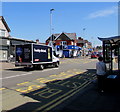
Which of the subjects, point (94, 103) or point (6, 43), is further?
point (6, 43)

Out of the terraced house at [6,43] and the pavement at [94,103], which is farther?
the terraced house at [6,43]

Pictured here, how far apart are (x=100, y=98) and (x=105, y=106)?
97 cm

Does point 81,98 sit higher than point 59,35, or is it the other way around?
point 59,35

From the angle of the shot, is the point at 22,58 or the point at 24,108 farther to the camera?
the point at 22,58

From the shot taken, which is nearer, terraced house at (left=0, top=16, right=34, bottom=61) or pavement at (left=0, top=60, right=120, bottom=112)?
pavement at (left=0, top=60, right=120, bottom=112)

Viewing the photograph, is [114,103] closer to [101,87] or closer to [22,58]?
[101,87]

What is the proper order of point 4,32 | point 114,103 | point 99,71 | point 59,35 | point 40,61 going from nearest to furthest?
point 114,103 < point 99,71 < point 40,61 < point 4,32 < point 59,35

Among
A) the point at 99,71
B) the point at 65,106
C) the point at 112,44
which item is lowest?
the point at 65,106

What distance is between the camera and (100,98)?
21.9 feet

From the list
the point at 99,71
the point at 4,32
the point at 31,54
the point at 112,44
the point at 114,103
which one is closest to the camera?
the point at 114,103

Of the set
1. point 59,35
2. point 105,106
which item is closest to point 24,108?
point 105,106

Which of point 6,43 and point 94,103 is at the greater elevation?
point 6,43

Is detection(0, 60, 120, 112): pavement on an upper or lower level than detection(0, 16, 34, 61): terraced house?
lower

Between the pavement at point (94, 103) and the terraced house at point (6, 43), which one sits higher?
the terraced house at point (6, 43)
